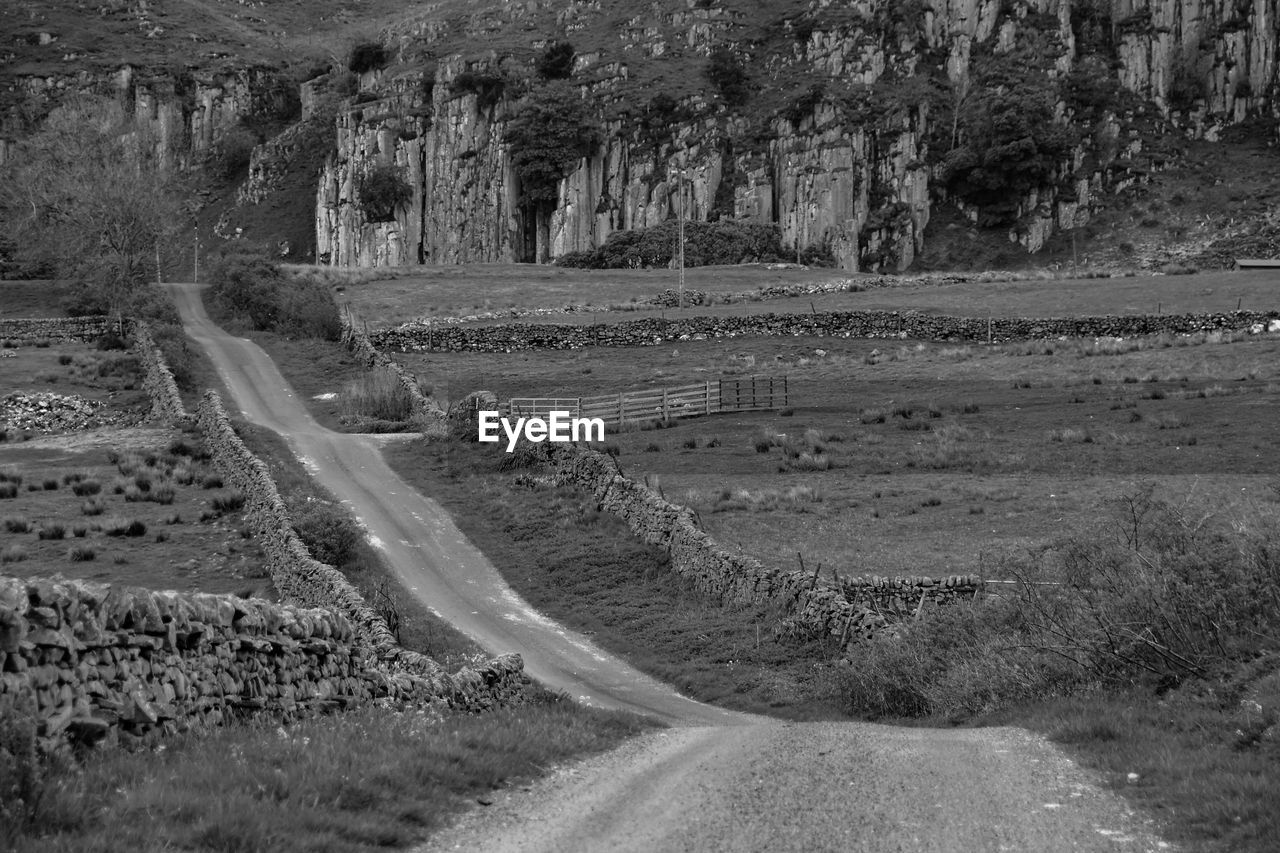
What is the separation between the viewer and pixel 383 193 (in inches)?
5719

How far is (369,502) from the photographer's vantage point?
39.3m

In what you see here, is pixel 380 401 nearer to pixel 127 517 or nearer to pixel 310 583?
pixel 127 517

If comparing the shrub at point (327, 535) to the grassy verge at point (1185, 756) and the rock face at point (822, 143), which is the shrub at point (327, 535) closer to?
the grassy verge at point (1185, 756)

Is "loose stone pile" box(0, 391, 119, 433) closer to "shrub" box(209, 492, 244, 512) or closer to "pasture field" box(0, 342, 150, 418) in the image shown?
"pasture field" box(0, 342, 150, 418)

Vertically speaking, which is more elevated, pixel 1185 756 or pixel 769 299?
pixel 769 299

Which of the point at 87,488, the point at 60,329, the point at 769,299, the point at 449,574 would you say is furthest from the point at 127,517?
the point at 769,299

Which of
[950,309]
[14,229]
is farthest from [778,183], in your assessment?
[14,229]

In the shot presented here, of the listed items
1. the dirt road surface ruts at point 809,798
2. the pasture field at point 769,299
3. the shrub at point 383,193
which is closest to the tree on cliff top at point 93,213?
the pasture field at point 769,299

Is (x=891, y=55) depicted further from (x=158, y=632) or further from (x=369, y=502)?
(x=158, y=632)

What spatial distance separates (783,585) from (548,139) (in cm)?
11995

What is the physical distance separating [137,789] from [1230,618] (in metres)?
12.1

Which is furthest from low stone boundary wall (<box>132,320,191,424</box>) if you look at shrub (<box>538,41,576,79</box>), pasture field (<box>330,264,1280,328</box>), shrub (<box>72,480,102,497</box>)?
shrub (<box>538,41,576,79</box>)

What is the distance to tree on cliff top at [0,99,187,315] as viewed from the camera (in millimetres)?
81438

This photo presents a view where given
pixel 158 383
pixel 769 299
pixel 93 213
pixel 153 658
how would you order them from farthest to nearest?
1. pixel 769 299
2. pixel 93 213
3. pixel 158 383
4. pixel 153 658
